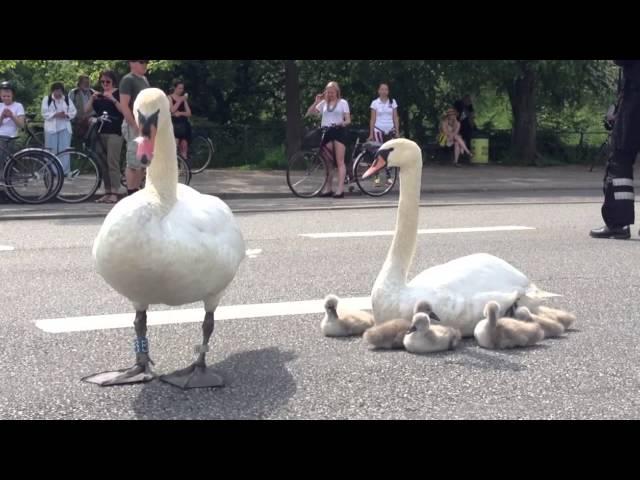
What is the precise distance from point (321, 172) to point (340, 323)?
34.0 ft

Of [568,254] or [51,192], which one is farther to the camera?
[51,192]

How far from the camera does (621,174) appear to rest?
10477mm

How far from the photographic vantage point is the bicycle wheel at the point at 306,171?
15.8 meters

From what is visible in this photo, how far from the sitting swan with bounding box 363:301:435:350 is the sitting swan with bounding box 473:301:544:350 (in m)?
0.33

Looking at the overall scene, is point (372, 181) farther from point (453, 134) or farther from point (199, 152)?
point (453, 134)

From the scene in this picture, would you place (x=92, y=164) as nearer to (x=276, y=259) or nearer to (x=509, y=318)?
(x=276, y=259)

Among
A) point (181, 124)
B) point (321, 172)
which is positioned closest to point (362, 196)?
point (321, 172)

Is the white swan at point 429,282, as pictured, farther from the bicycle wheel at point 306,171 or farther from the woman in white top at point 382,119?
the woman in white top at point 382,119

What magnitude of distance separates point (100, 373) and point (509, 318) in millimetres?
2409

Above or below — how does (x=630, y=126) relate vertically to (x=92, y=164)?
above

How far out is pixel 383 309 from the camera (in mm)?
5727

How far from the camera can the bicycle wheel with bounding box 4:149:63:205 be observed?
45.9 ft
